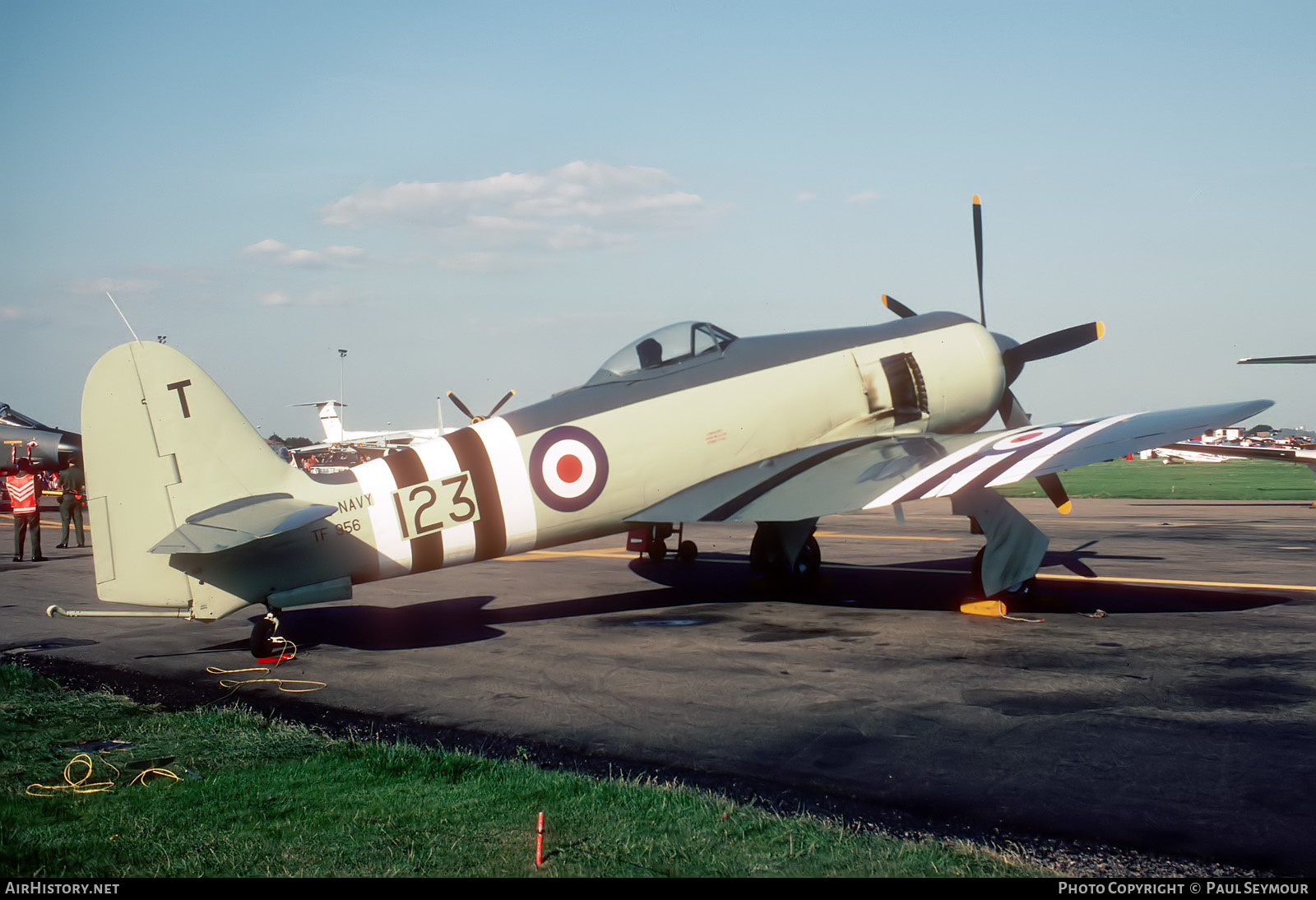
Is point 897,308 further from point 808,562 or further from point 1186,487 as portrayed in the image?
point 1186,487

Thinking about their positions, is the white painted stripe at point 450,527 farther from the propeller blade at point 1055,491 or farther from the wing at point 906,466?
the propeller blade at point 1055,491

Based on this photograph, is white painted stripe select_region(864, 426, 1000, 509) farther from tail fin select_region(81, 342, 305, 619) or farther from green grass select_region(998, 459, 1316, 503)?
green grass select_region(998, 459, 1316, 503)

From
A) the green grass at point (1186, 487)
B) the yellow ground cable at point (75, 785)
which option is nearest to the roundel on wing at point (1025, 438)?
the yellow ground cable at point (75, 785)

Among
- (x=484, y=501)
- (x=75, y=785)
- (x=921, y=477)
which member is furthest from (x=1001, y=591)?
(x=75, y=785)

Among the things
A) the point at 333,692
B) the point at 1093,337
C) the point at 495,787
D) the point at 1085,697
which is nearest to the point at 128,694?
the point at 333,692

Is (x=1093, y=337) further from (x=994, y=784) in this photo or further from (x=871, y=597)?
(x=994, y=784)

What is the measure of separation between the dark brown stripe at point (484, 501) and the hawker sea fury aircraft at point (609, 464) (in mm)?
19

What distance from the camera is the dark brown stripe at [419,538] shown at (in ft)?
29.5

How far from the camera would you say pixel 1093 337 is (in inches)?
487

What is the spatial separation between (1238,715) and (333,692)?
258 inches

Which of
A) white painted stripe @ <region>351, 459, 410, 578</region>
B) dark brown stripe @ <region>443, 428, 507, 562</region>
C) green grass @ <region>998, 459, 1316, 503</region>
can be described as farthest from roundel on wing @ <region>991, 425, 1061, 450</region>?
green grass @ <region>998, 459, 1316, 503</region>

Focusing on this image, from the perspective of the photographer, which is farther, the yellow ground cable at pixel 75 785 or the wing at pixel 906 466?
the wing at pixel 906 466

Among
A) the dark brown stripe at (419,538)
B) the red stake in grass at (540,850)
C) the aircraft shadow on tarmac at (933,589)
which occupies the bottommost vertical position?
the aircraft shadow on tarmac at (933,589)

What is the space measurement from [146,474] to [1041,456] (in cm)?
853
